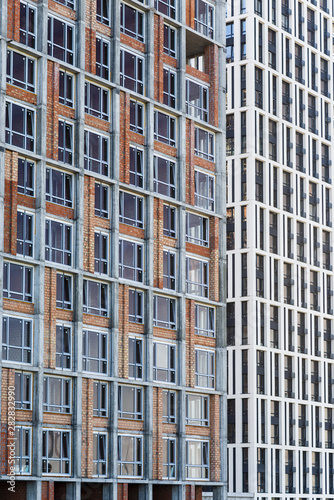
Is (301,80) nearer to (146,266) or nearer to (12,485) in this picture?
(146,266)

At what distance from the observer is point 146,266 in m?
56.3

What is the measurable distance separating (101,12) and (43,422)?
855 inches

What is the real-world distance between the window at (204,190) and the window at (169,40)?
22.6ft

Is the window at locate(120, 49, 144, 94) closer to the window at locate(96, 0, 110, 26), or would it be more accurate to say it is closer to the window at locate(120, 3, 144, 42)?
the window at locate(120, 3, 144, 42)

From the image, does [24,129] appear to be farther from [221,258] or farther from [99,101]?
[221,258]

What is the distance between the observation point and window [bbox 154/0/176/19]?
198 ft

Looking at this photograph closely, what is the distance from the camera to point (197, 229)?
6047cm

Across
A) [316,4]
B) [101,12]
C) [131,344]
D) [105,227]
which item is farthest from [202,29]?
[316,4]

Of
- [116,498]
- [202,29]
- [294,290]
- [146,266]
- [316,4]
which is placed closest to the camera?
[116,498]

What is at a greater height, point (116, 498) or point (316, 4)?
point (316, 4)

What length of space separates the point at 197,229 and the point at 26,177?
43.2 feet

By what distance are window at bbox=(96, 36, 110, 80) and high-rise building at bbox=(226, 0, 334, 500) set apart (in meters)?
34.2

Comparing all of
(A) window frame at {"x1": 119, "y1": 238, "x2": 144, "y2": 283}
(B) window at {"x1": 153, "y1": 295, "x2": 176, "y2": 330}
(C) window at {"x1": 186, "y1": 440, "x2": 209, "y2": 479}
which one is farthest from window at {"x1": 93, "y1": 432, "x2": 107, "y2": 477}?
(A) window frame at {"x1": 119, "y1": 238, "x2": 144, "y2": 283}

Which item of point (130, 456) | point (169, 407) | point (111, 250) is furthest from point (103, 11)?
point (130, 456)
